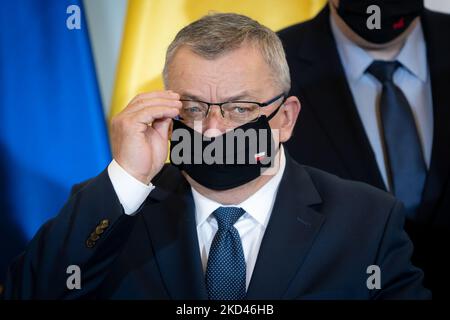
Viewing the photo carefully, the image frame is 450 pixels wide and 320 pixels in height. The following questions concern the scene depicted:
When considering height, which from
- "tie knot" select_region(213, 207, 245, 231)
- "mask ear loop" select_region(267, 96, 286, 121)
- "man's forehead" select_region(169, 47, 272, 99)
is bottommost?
"tie knot" select_region(213, 207, 245, 231)

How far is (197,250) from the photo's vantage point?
1.83 m

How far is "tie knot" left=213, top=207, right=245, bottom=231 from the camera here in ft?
6.06

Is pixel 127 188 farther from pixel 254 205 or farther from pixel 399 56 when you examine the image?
pixel 399 56

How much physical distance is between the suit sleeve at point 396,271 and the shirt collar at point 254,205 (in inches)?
12.7

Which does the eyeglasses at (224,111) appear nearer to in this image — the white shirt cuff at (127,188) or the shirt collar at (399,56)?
the white shirt cuff at (127,188)

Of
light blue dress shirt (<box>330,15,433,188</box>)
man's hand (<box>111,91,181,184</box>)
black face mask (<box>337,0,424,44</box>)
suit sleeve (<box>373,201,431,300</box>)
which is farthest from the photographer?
light blue dress shirt (<box>330,15,433,188</box>)

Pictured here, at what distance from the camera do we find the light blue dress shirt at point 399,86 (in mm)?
2262

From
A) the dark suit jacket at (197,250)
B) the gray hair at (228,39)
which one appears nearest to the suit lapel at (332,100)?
the dark suit jacket at (197,250)

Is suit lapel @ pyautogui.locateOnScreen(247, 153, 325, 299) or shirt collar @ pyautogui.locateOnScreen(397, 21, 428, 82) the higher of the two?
shirt collar @ pyautogui.locateOnScreen(397, 21, 428, 82)

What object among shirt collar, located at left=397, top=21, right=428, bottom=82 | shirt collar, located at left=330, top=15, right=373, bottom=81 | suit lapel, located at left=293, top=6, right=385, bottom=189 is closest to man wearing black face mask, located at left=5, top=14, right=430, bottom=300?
suit lapel, located at left=293, top=6, right=385, bottom=189

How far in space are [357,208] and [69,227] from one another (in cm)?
78

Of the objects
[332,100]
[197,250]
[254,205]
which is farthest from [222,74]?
[332,100]

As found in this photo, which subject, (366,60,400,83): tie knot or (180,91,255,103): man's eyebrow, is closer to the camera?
(180,91,255,103): man's eyebrow

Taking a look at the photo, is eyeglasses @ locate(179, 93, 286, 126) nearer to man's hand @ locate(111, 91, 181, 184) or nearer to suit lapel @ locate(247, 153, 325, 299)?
man's hand @ locate(111, 91, 181, 184)
